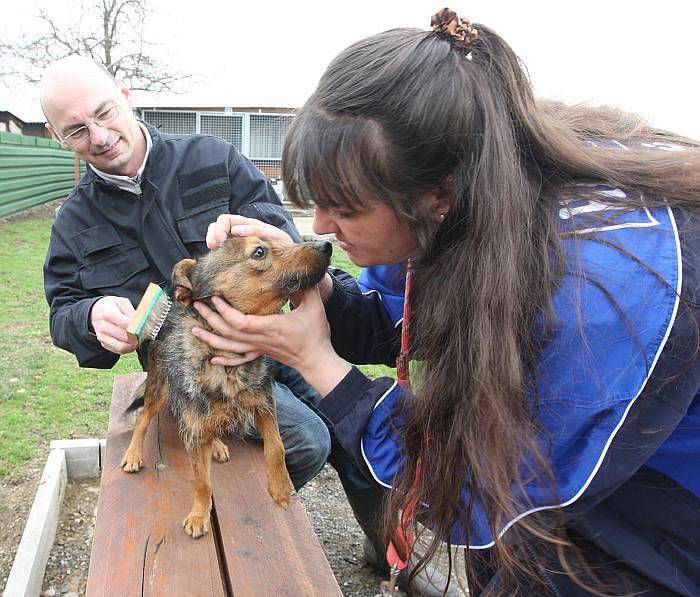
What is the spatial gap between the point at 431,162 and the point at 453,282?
0.33 m

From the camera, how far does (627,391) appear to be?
58.6 inches

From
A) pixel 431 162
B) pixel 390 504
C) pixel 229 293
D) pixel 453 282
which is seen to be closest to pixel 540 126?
pixel 431 162

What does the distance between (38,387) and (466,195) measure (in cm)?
520

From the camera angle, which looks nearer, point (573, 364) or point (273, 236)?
point (573, 364)

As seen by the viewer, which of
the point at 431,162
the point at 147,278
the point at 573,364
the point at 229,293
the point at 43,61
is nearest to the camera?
the point at 573,364

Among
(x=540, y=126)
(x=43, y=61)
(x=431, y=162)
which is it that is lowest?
(x=43, y=61)

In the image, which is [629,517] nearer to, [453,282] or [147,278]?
[453,282]

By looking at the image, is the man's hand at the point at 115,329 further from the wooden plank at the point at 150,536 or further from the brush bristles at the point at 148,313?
the wooden plank at the point at 150,536

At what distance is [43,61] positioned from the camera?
24672 millimetres

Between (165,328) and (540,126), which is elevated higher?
(540,126)

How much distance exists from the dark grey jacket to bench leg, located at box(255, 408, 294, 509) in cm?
113

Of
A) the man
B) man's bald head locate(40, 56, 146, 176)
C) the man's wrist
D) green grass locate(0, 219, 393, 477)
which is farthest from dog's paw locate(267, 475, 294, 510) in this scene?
green grass locate(0, 219, 393, 477)

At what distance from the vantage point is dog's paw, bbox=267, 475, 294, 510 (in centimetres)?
263

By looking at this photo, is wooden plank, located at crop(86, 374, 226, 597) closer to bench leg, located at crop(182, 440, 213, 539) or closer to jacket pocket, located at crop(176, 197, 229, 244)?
bench leg, located at crop(182, 440, 213, 539)
